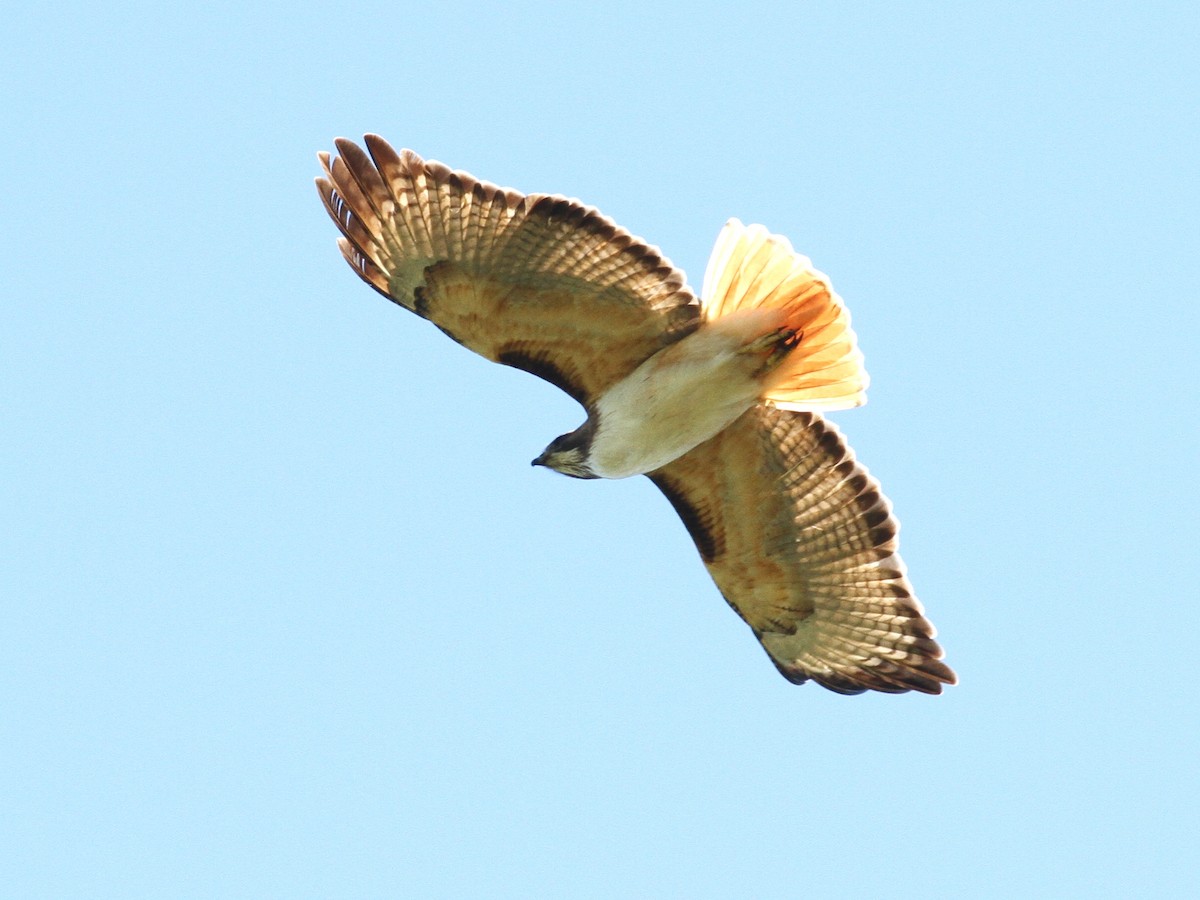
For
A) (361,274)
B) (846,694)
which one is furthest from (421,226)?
(846,694)

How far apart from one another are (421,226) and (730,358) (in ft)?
5.90

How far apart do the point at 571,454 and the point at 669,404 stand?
0.62 meters

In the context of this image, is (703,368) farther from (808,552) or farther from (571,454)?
(808,552)

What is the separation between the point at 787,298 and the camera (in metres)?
9.53

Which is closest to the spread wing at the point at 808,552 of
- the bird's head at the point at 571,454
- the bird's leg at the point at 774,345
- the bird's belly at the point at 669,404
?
the bird's belly at the point at 669,404

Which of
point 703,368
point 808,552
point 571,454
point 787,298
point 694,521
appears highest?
point 787,298

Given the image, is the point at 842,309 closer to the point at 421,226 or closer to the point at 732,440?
the point at 732,440

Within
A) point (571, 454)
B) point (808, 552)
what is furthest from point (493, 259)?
point (808, 552)

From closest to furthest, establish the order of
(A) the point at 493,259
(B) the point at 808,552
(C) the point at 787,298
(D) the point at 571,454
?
(A) the point at 493,259, (C) the point at 787,298, (D) the point at 571,454, (B) the point at 808,552

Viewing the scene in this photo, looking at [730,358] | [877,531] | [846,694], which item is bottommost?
[846,694]

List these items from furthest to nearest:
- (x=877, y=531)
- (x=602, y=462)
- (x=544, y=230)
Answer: (x=877, y=531) < (x=602, y=462) < (x=544, y=230)

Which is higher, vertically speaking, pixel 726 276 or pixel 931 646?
pixel 726 276

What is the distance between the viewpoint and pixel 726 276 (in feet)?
31.0

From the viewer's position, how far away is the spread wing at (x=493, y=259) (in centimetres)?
912
